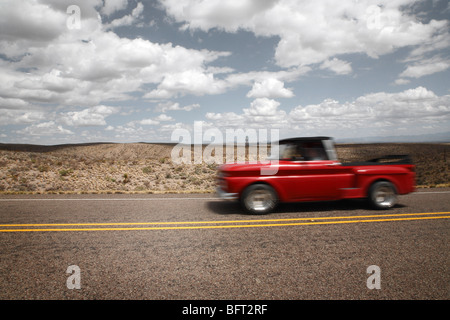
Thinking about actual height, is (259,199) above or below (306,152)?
below

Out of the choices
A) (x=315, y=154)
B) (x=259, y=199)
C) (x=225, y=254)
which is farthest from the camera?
(x=315, y=154)

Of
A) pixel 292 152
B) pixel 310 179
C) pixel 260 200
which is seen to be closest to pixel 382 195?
pixel 310 179

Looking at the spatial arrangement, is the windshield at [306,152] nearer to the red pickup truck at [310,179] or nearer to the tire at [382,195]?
the red pickup truck at [310,179]

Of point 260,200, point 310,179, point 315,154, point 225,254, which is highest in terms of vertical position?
point 315,154

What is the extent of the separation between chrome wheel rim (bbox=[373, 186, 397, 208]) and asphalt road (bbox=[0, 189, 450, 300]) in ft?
0.73

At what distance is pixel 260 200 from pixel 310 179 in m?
1.36

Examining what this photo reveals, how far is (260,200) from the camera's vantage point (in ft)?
20.2

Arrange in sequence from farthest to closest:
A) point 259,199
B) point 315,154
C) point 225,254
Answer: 1. point 315,154
2. point 259,199
3. point 225,254

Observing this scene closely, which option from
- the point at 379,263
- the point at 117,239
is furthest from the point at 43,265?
the point at 379,263

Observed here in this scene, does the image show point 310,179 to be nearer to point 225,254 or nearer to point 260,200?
point 260,200

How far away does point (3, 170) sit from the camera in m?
16.2

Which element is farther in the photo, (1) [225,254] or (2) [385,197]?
(2) [385,197]

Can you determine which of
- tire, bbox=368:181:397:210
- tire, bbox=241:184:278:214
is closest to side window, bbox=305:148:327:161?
tire, bbox=241:184:278:214

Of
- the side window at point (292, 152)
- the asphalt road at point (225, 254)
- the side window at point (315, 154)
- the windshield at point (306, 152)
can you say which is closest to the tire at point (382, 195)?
the asphalt road at point (225, 254)
